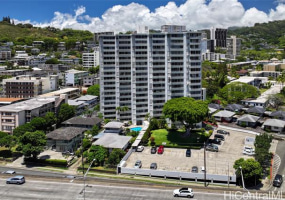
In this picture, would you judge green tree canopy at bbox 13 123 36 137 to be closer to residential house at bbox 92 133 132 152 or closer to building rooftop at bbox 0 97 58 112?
building rooftop at bbox 0 97 58 112

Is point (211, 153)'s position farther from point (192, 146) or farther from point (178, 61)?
point (178, 61)

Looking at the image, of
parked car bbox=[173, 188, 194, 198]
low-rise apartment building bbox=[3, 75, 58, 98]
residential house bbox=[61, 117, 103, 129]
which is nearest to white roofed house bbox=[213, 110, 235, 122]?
residential house bbox=[61, 117, 103, 129]

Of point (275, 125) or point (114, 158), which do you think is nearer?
point (114, 158)

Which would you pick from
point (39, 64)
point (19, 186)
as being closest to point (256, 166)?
point (19, 186)

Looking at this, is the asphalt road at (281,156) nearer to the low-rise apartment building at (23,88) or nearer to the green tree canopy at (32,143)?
the green tree canopy at (32,143)

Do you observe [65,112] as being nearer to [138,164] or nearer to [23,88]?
[23,88]

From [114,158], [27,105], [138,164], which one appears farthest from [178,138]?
[27,105]
